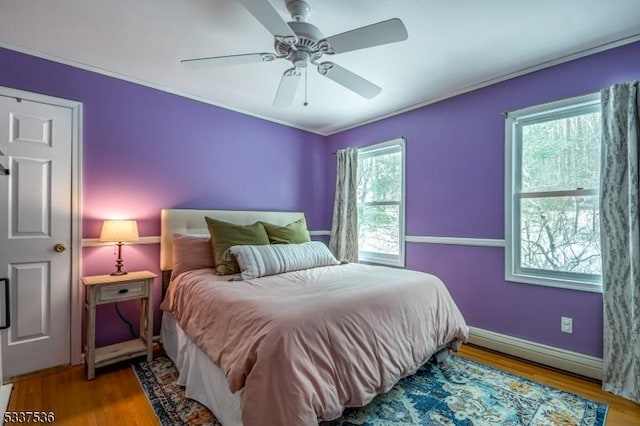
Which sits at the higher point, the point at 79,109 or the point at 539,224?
the point at 79,109

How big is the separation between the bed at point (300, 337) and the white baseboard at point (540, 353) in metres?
0.56

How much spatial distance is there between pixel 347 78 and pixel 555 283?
2252 millimetres

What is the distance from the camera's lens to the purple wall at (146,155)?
8.06 feet

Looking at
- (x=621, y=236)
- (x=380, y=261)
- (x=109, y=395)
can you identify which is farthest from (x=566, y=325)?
(x=109, y=395)

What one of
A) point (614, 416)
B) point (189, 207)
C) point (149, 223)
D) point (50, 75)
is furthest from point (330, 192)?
point (614, 416)

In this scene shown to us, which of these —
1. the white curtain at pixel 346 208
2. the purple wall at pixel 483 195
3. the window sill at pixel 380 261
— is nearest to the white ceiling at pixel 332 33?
the purple wall at pixel 483 195

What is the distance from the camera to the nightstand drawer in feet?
7.39

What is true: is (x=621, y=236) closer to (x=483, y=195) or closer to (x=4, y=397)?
(x=483, y=195)

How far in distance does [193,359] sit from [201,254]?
918mm

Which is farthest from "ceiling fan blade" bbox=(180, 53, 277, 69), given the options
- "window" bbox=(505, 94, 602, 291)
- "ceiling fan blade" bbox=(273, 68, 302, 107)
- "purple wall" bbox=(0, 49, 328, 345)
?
"window" bbox=(505, 94, 602, 291)

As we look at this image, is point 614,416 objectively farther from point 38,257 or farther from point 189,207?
point 38,257

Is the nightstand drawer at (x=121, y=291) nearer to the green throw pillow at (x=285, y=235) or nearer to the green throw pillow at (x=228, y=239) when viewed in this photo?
the green throw pillow at (x=228, y=239)

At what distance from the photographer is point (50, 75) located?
2.33m

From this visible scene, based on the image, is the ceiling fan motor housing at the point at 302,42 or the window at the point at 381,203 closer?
the ceiling fan motor housing at the point at 302,42
